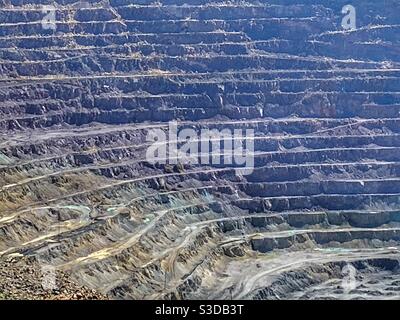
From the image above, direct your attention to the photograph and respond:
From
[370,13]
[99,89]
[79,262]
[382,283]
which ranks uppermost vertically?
[370,13]

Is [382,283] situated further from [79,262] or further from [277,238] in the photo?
[79,262]

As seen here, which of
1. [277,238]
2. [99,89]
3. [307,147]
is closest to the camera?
[277,238]

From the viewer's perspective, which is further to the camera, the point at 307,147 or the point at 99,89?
the point at 99,89

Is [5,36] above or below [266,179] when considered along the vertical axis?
above

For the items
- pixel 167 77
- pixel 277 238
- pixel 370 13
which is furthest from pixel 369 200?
pixel 370 13

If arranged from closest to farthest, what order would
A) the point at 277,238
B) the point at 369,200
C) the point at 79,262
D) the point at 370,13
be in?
the point at 79,262 < the point at 277,238 < the point at 369,200 < the point at 370,13

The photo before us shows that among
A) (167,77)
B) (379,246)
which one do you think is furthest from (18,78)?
(379,246)
